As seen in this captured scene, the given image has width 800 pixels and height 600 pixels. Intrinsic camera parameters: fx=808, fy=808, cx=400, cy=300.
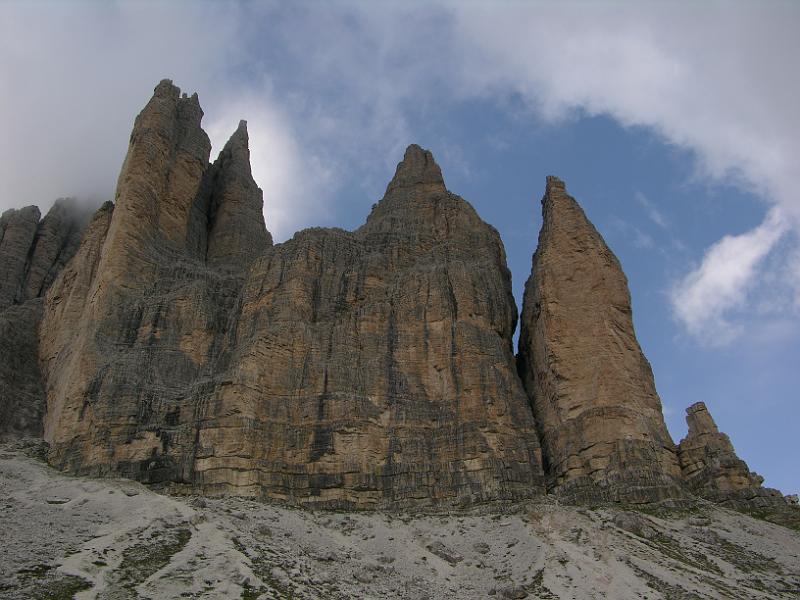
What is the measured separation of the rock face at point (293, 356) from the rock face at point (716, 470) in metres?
9.30

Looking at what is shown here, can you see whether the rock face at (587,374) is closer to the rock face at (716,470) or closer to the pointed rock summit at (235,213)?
the rock face at (716,470)

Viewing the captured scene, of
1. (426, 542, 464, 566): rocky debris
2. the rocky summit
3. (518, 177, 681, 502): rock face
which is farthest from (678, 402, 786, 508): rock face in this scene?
(426, 542, 464, 566): rocky debris

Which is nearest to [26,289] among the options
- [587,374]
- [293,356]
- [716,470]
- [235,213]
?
[235,213]

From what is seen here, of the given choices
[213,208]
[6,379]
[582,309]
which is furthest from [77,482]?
[213,208]

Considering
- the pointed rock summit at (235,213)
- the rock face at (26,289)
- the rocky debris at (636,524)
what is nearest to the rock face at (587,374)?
the rocky debris at (636,524)

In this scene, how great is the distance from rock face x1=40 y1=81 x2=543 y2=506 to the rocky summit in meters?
0.14

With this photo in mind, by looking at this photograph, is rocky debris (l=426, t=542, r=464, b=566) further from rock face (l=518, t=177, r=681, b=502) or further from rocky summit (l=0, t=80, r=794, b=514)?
rock face (l=518, t=177, r=681, b=502)

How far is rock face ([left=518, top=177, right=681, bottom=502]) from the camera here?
4669 centimetres

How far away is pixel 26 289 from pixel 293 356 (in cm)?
3800

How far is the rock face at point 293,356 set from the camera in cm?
4731

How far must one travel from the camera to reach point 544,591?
34.7 metres

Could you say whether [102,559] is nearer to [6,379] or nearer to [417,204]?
[6,379]

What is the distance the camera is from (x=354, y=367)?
52.9 meters

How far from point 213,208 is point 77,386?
1295 inches
